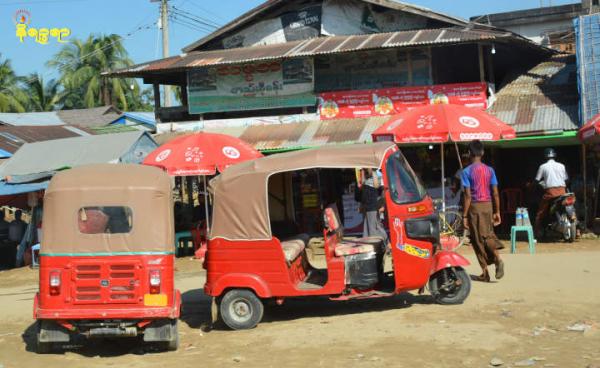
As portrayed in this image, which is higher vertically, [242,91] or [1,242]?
[242,91]

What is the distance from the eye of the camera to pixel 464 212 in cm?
995

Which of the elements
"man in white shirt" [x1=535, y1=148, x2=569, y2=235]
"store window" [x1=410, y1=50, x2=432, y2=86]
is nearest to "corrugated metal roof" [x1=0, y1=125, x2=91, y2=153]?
"store window" [x1=410, y1=50, x2=432, y2=86]

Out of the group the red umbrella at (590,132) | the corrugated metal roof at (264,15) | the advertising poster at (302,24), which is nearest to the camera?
the red umbrella at (590,132)

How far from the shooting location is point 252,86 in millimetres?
20000

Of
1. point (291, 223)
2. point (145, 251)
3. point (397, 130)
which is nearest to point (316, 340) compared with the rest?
point (145, 251)

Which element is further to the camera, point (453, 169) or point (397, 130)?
point (453, 169)

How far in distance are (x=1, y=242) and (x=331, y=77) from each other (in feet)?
32.4

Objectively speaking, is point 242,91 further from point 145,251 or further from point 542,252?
point 145,251

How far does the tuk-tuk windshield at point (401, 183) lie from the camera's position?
8477 mm

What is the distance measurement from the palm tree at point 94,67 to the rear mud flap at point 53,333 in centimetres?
4302

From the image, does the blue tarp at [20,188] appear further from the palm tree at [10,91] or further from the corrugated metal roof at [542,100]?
the palm tree at [10,91]

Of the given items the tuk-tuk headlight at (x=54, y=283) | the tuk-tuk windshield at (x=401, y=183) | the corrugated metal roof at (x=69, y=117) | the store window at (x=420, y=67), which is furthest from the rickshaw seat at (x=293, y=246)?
the corrugated metal roof at (x=69, y=117)

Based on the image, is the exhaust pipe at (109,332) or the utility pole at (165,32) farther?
the utility pole at (165,32)

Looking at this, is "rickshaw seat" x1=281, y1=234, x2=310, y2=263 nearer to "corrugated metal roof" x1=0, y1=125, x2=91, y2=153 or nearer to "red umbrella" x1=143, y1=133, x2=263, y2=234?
"red umbrella" x1=143, y1=133, x2=263, y2=234
